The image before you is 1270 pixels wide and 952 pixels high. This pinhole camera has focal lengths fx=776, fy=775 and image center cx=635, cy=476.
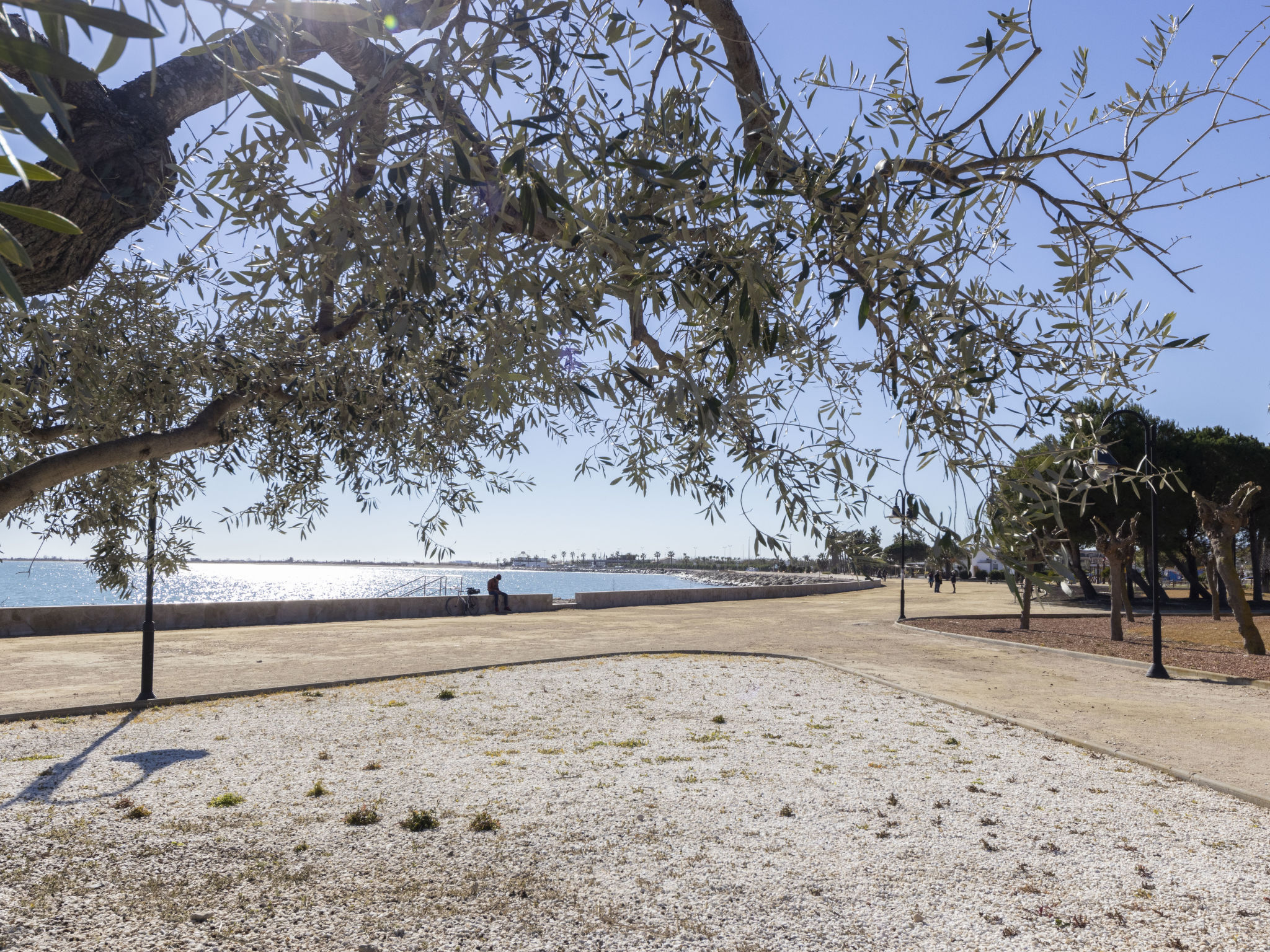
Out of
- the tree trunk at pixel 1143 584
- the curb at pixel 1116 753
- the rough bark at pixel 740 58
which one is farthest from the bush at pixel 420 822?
the tree trunk at pixel 1143 584

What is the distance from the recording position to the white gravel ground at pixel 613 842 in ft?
16.6

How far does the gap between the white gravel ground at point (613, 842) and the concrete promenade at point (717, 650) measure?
2.12 m

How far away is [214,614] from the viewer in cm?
2533

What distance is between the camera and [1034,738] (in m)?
10.3

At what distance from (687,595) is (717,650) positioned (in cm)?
2367

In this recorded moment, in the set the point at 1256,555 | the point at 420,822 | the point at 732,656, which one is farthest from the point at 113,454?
the point at 1256,555

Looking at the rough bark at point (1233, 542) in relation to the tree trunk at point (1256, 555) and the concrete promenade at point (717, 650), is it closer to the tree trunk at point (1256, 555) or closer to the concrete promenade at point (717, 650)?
the concrete promenade at point (717, 650)

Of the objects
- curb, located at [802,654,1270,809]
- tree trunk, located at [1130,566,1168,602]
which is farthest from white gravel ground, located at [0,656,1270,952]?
tree trunk, located at [1130,566,1168,602]

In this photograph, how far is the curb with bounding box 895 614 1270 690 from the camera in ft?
51.0

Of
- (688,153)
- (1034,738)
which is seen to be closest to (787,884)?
(688,153)

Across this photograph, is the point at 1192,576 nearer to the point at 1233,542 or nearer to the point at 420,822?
the point at 1233,542

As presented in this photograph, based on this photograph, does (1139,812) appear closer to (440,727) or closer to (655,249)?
(655,249)

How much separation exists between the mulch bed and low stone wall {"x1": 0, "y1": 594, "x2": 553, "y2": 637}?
19.5 meters

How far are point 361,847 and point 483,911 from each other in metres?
1.58
